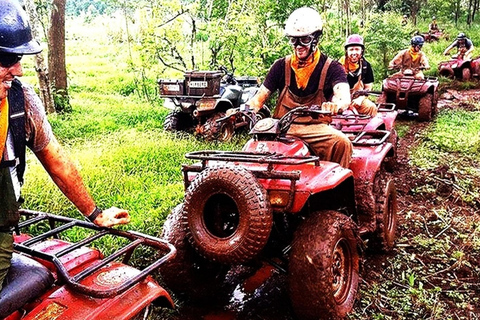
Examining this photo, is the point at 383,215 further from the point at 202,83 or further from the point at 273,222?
the point at 202,83

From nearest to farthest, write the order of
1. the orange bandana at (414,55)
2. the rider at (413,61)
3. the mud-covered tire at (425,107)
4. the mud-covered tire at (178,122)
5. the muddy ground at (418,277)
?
1. the muddy ground at (418,277)
2. the mud-covered tire at (178,122)
3. the mud-covered tire at (425,107)
4. the rider at (413,61)
5. the orange bandana at (414,55)

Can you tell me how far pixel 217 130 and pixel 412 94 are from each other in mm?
4531

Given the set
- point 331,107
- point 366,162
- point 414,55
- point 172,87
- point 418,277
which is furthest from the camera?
point 414,55

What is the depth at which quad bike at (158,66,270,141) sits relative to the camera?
8352mm

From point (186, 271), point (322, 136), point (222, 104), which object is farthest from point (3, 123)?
point (222, 104)

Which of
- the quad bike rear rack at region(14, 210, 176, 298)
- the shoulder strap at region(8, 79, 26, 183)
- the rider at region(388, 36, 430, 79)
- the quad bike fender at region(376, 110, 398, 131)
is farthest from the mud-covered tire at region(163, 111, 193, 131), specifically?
the shoulder strap at region(8, 79, 26, 183)

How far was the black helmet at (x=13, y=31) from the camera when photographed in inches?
73.4

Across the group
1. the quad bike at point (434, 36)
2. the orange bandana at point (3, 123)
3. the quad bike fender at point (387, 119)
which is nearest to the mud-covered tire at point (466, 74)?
the quad bike at point (434, 36)

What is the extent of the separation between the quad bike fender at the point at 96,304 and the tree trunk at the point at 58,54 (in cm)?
906

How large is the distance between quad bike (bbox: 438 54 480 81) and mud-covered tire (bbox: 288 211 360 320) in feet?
41.3

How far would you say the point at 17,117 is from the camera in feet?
6.61

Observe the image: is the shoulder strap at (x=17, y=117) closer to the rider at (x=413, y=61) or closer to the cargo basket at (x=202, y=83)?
the cargo basket at (x=202, y=83)

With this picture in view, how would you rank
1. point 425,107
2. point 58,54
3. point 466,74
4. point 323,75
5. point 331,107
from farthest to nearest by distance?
point 466,74, point 58,54, point 425,107, point 323,75, point 331,107

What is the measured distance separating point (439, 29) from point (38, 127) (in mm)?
24695
